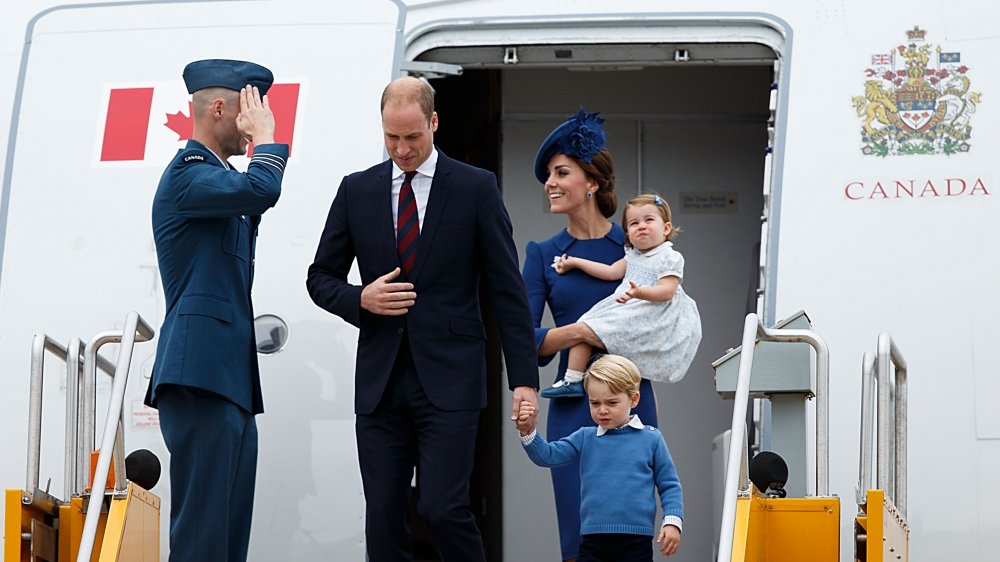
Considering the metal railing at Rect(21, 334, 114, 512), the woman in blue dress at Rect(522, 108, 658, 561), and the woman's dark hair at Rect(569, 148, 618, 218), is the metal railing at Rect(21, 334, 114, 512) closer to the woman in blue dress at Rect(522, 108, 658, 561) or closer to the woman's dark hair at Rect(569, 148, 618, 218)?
the woman in blue dress at Rect(522, 108, 658, 561)

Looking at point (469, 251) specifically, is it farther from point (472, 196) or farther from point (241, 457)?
point (241, 457)

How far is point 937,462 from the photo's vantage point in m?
4.83

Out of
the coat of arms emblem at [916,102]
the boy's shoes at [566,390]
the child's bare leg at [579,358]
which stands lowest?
the boy's shoes at [566,390]

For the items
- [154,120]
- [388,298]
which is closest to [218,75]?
[388,298]

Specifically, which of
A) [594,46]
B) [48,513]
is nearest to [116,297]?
[48,513]

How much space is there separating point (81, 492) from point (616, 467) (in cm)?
168

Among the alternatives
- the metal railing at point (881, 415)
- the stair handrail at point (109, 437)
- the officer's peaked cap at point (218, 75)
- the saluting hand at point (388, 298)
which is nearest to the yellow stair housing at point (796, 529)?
the metal railing at point (881, 415)

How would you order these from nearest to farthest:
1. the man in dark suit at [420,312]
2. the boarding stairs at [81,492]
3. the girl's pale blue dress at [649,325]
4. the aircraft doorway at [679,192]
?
1. the boarding stairs at [81,492]
2. the man in dark suit at [420,312]
3. the girl's pale blue dress at [649,325]
4. the aircraft doorway at [679,192]

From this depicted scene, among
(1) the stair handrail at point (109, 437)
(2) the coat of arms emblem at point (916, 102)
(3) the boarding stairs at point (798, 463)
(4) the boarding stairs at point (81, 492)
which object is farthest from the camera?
(2) the coat of arms emblem at point (916, 102)

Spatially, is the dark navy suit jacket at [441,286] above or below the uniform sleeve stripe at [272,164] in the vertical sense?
below

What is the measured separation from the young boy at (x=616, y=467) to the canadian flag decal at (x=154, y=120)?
1689 millimetres

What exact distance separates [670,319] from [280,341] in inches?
54.9

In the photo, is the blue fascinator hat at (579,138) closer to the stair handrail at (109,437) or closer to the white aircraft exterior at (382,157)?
the white aircraft exterior at (382,157)

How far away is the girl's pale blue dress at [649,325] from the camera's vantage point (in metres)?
4.69
